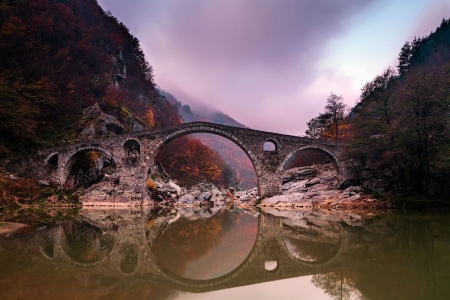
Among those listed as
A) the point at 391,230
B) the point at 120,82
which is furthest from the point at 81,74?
the point at 391,230

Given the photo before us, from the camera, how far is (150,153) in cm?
2458

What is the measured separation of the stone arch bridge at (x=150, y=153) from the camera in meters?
23.5

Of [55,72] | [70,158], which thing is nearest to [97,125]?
[70,158]

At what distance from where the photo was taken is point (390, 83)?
70.1 feet

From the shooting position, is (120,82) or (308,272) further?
(120,82)

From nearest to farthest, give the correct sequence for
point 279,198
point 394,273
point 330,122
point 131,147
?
1. point 394,273
2. point 279,198
3. point 131,147
4. point 330,122

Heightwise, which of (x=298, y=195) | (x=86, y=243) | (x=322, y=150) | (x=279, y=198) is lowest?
(x=86, y=243)

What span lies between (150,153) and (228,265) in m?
20.1

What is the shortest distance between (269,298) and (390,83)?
22683mm

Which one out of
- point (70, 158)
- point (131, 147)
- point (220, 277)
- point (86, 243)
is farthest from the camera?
point (131, 147)

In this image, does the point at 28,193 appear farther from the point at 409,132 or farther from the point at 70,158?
the point at 409,132

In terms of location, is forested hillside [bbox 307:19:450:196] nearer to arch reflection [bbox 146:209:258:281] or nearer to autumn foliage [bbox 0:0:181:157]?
arch reflection [bbox 146:209:258:281]

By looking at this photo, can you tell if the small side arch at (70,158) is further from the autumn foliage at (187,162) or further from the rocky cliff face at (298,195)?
the autumn foliage at (187,162)

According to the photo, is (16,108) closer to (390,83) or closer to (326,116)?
(390,83)
